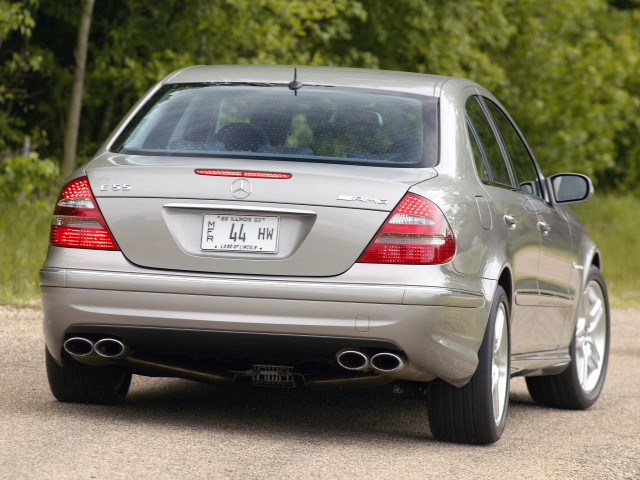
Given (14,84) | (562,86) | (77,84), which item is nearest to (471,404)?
(77,84)

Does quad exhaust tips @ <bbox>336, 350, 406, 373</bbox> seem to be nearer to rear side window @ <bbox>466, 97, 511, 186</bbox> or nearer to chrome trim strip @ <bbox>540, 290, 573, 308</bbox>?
rear side window @ <bbox>466, 97, 511, 186</bbox>

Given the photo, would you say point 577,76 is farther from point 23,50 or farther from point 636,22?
point 23,50

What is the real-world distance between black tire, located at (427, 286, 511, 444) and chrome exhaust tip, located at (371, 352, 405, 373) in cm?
42

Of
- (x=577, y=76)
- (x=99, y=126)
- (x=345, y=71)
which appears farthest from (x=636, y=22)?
(x=345, y=71)

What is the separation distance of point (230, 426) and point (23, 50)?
41.7 feet

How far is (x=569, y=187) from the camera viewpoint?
22.1 feet

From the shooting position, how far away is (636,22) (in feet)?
102

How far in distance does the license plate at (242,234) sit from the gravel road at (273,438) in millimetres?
795

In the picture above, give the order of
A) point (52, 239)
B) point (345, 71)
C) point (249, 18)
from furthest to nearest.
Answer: point (249, 18) < point (345, 71) < point (52, 239)

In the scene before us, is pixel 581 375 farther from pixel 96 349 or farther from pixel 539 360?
pixel 96 349

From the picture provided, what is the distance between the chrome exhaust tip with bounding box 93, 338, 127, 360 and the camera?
16.6 feet

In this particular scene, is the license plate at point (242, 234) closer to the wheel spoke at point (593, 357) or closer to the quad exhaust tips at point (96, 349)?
the quad exhaust tips at point (96, 349)

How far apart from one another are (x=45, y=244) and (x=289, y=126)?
6763mm

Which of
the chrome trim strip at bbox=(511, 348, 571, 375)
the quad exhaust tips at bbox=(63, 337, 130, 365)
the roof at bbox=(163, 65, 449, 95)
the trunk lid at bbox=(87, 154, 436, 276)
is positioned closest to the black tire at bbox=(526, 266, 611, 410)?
the chrome trim strip at bbox=(511, 348, 571, 375)
